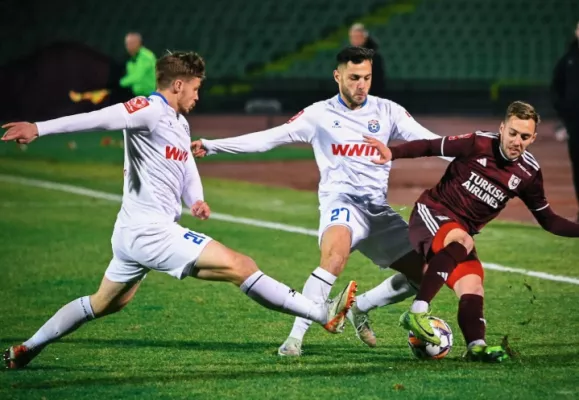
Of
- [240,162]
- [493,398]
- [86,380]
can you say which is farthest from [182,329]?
[240,162]

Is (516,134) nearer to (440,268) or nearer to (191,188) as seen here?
(440,268)

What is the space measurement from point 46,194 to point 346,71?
31.9ft

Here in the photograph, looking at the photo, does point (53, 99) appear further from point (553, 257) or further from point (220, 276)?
point (220, 276)

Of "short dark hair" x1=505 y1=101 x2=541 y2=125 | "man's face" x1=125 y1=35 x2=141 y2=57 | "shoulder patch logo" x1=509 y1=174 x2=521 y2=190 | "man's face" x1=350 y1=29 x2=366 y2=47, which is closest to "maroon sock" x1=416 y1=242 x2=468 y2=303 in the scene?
"shoulder patch logo" x1=509 y1=174 x2=521 y2=190

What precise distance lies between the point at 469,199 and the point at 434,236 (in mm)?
327

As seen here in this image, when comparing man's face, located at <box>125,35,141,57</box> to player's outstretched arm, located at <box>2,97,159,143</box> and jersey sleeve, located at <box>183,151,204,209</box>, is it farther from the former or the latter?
player's outstretched arm, located at <box>2,97,159,143</box>

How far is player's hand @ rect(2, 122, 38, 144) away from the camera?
20.3 feet

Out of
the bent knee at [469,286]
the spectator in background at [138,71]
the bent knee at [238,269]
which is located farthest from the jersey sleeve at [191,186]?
the spectator in background at [138,71]

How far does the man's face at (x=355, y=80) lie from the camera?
7.60 meters

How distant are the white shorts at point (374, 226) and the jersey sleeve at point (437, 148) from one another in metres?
0.57

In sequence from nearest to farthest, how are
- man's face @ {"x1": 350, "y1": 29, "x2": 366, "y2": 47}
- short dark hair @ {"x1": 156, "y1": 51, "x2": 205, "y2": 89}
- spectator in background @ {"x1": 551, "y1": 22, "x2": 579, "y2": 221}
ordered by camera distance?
short dark hair @ {"x1": 156, "y1": 51, "x2": 205, "y2": 89}
spectator in background @ {"x1": 551, "y1": 22, "x2": 579, "y2": 221}
man's face @ {"x1": 350, "y1": 29, "x2": 366, "y2": 47}

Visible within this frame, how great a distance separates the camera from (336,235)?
746 centimetres

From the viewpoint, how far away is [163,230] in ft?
21.9

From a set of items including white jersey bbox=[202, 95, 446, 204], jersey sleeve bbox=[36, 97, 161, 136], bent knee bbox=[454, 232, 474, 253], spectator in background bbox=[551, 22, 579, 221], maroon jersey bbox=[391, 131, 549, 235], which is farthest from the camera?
spectator in background bbox=[551, 22, 579, 221]
